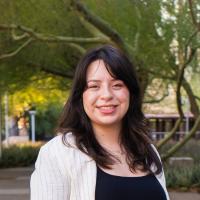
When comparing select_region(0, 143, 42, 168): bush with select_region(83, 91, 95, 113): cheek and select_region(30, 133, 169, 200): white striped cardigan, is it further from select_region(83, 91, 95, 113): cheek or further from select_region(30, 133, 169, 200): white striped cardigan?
select_region(30, 133, 169, 200): white striped cardigan

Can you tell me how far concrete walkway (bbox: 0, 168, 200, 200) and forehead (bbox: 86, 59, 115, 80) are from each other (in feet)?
32.3

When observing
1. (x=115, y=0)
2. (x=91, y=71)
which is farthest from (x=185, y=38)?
(x=91, y=71)

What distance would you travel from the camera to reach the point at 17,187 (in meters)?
14.2

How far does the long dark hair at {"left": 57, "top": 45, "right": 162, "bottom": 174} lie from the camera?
2.02 metres

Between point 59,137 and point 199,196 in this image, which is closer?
point 59,137

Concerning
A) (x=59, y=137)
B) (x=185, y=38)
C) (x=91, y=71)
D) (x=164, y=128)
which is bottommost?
(x=164, y=128)

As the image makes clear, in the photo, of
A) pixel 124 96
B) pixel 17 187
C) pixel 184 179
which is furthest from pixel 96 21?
pixel 124 96

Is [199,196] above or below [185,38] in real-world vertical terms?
below

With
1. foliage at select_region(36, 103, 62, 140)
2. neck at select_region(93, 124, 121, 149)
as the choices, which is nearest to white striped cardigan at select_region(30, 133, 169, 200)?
neck at select_region(93, 124, 121, 149)

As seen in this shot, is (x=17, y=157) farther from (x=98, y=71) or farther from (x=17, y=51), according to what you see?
(x=98, y=71)

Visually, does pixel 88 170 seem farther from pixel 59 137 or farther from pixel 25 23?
pixel 25 23

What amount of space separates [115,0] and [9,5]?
8.01 feet

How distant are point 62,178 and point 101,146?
0.25 m

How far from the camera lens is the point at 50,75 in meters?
20.5
